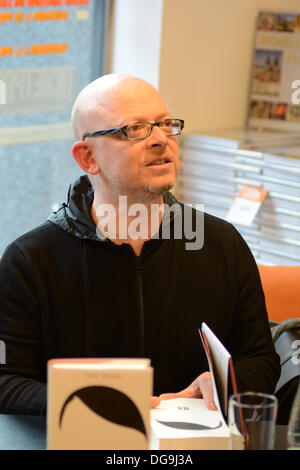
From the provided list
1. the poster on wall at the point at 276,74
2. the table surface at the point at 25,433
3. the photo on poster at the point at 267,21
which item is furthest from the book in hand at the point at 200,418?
the photo on poster at the point at 267,21

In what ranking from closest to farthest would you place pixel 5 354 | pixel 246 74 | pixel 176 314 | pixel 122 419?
pixel 122 419
pixel 5 354
pixel 176 314
pixel 246 74

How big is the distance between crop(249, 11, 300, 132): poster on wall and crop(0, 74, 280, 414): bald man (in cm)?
155

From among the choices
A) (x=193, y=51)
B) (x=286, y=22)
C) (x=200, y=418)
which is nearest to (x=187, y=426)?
(x=200, y=418)

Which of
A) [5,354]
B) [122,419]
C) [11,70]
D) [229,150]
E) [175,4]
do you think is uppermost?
[175,4]

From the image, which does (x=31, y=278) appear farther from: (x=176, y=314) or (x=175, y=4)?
(x=175, y=4)

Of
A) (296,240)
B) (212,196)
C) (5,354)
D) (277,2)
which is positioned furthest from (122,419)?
(277,2)

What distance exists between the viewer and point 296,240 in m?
2.74

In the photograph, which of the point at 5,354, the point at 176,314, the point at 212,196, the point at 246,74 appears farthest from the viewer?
the point at 246,74

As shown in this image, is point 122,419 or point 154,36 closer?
point 122,419

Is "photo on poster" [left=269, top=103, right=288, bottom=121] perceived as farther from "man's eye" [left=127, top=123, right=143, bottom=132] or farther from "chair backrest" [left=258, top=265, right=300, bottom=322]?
"man's eye" [left=127, top=123, right=143, bottom=132]

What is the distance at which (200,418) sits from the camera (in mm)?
1269

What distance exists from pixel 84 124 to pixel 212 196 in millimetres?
1252

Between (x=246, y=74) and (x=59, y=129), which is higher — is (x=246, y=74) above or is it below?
above

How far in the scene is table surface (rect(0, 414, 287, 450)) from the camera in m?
1.25
